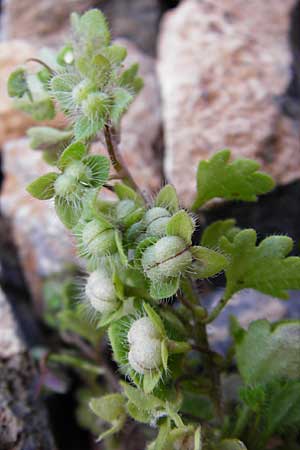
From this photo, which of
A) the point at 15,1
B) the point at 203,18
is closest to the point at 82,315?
the point at 203,18

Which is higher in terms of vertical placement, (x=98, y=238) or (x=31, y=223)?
(x=98, y=238)

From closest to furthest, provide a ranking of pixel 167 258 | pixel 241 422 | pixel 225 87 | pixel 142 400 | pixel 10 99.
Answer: pixel 167 258, pixel 142 400, pixel 241 422, pixel 225 87, pixel 10 99

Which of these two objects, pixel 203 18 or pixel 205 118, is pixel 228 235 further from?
pixel 203 18

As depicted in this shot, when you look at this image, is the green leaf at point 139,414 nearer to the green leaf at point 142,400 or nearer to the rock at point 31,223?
the green leaf at point 142,400

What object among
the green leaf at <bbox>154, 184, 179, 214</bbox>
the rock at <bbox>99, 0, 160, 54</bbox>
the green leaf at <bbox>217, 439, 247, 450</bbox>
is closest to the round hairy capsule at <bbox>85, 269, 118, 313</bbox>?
the green leaf at <bbox>154, 184, 179, 214</bbox>

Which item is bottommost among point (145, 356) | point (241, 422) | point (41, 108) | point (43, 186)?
point (241, 422)

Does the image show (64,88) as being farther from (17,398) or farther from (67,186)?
(17,398)

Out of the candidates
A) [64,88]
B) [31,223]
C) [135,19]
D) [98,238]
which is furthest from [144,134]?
[98,238]
